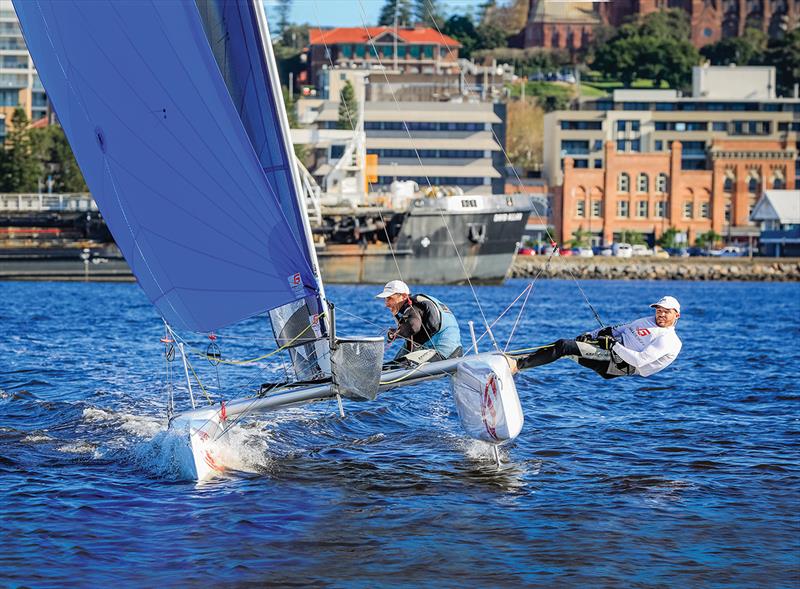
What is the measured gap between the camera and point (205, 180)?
35.3 feet

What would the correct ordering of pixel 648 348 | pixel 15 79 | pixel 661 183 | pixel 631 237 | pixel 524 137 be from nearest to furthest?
1. pixel 648 348
2. pixel 631 237
3. pixel 661 183
4. pixel 15 79
5. pixel 524 137

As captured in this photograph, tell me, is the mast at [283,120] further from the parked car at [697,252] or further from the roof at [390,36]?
the roof at [390,36]

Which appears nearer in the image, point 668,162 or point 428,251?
point 428,251

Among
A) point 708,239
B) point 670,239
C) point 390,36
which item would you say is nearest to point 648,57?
point 390,36

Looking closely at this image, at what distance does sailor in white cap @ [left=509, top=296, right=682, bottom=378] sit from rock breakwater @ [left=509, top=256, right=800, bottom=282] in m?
63.9

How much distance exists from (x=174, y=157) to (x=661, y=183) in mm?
92144

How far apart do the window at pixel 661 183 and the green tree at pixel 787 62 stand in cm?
4540

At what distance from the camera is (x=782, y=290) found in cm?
6500

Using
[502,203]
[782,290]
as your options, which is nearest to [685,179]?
[782,290]

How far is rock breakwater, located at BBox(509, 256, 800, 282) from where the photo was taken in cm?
7788

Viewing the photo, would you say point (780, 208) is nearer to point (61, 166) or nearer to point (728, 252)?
point (728, 252)

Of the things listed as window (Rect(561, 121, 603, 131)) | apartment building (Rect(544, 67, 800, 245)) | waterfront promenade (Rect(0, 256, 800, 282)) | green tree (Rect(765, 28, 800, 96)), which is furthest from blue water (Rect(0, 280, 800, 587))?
green tree (Rect(765, 28, 800, 96))

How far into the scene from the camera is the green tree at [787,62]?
459 feet

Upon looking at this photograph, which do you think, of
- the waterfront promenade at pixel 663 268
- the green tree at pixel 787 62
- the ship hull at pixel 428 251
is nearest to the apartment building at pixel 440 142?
the waterfront promenade at pixel 663 268
